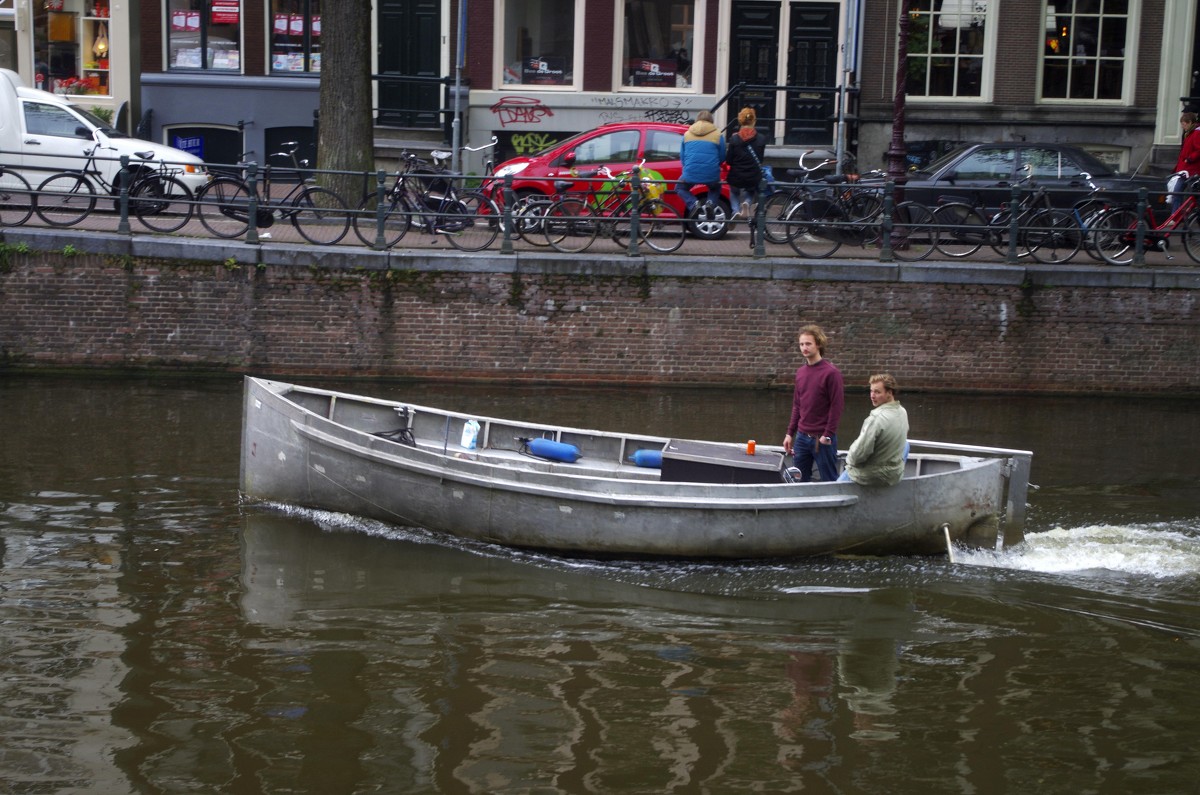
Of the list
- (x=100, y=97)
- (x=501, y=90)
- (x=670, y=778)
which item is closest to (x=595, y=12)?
(x=501, y=90)

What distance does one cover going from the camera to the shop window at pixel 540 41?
82.6ft

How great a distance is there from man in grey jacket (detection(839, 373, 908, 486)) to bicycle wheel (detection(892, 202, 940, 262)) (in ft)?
23.6

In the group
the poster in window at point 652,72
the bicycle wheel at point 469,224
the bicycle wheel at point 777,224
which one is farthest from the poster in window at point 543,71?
the bicycle wheel at point 777,224

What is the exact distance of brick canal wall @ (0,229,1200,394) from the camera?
1631 centimetres

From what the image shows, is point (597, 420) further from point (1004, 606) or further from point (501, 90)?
point (501, 90)

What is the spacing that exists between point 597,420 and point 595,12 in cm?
1256

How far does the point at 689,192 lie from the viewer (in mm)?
17453

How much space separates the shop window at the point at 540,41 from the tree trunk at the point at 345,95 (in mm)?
7021

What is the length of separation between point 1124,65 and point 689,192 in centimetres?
1108

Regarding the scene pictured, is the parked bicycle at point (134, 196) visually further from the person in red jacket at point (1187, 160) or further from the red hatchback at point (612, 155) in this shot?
the person in red jacket at point (1187, 160)

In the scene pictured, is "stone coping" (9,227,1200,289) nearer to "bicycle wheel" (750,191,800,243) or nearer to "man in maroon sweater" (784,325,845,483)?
"bicycle wheel" (750,191,800,243)

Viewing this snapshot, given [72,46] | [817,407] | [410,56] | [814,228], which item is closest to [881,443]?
[817,407]

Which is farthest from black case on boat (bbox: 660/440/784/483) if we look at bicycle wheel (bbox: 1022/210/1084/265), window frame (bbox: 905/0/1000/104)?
window frame (bbox: 905/0/1000/104)

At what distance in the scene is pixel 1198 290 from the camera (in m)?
16.7
